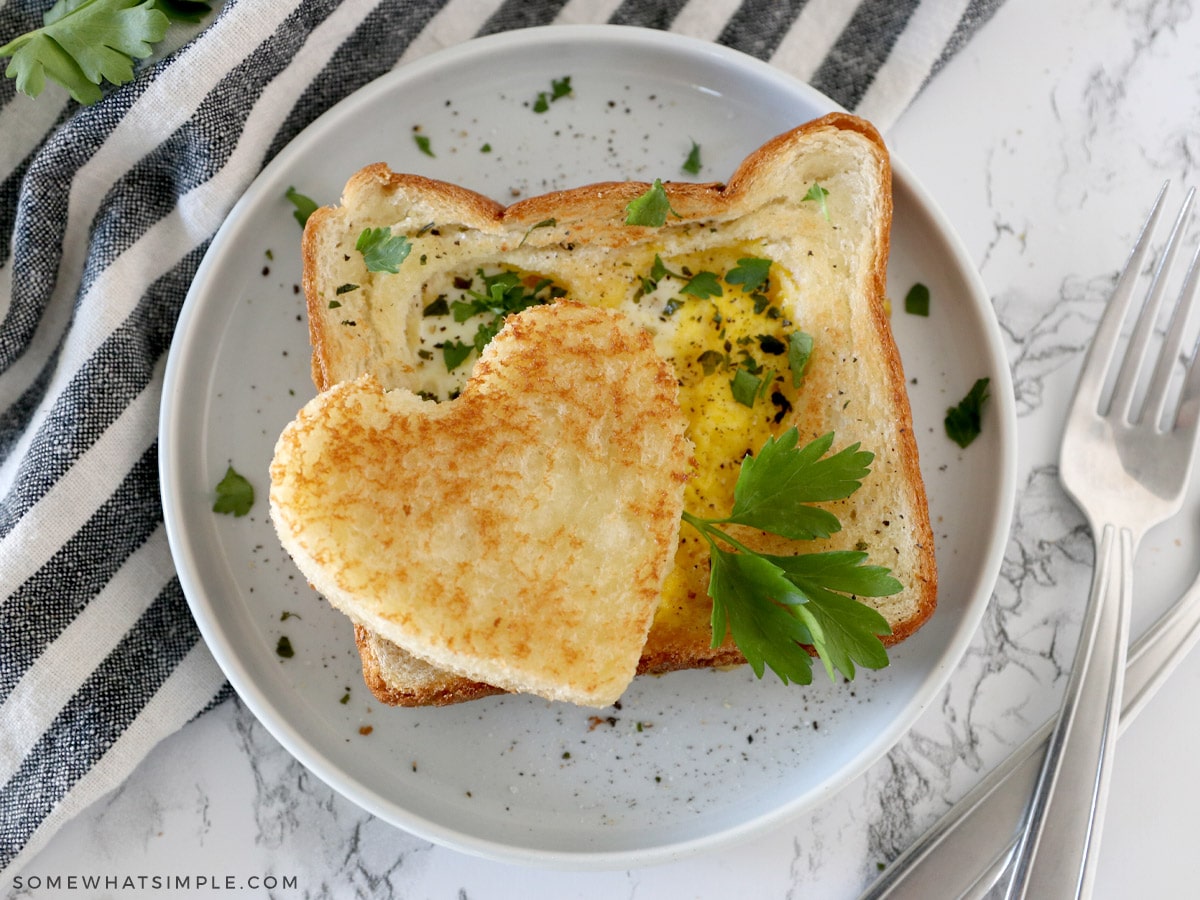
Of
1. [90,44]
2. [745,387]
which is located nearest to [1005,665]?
[745,387]

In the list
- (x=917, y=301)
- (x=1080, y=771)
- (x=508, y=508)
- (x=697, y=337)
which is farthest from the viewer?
(x=917, y=301)

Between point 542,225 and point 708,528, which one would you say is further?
point 542,225

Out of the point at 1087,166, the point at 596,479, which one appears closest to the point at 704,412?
the point at 596,479

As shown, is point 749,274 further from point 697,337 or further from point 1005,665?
point 1005,665

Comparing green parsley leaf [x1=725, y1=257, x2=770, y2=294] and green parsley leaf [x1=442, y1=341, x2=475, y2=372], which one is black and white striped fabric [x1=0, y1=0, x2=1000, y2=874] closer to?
green parsley leaf [x1=725, y1=257, x2=770, y2=294]

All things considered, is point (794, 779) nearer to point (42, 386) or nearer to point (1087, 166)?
point (1087, 166)

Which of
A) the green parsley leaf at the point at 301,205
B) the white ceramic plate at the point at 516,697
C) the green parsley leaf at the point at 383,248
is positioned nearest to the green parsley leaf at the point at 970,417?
the white ceramic plate at the point at 516,697

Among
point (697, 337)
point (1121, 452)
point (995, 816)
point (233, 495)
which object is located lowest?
point (233, 495)

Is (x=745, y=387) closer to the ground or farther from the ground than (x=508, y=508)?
farther from the ground

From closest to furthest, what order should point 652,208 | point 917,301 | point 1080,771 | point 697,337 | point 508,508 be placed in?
point 508,508 < point 652,208 < point 697,337 < point 1080,771 < point 917,301
